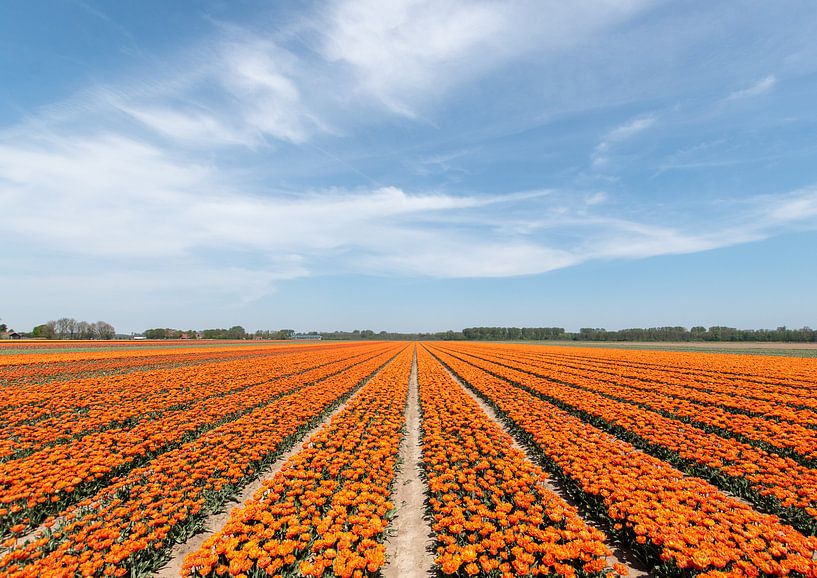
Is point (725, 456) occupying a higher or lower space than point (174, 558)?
higher

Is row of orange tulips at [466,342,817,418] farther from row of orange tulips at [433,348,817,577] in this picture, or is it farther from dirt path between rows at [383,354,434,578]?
dirt path between rows at [383,354,434,578]

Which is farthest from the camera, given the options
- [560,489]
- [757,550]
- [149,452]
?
[149,452]

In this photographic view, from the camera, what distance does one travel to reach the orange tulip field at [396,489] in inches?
170

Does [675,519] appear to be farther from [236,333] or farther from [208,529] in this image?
[236,333]

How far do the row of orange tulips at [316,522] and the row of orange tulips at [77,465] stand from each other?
3396 millimetres

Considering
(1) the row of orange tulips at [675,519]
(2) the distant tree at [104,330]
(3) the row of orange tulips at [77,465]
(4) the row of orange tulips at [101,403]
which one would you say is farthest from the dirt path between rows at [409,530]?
(2) the distant tree at [104,330]

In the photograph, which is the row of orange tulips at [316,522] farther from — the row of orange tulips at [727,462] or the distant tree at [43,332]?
the distant tree at [43,332]

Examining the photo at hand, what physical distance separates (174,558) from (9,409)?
516 inches

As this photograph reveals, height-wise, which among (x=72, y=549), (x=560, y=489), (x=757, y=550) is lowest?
(x=560, y=489)

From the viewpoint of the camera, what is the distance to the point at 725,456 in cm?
756

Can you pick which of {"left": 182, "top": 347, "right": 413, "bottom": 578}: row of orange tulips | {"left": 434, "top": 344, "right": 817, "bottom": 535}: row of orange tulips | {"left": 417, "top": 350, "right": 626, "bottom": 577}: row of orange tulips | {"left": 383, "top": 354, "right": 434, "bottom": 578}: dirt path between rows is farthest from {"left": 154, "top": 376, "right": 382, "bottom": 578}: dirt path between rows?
{"left": 434, "top": 344, "right": 817, "bottom": 535}: row of orange tulips

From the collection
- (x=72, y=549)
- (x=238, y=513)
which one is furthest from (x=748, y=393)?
(x=72, y=549)

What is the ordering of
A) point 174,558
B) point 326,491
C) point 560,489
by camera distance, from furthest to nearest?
point 560,489 → point 326,491 → point 174,558

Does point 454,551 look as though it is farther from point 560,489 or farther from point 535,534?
point 560,489
